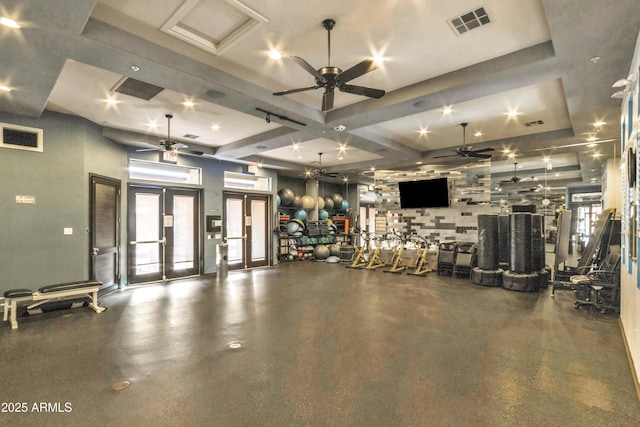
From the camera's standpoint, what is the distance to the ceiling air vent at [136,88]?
169 inches

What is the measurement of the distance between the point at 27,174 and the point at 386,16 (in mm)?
5915

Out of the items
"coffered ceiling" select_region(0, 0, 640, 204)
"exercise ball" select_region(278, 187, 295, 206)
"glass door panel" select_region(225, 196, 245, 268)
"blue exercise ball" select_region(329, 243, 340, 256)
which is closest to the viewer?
"coffered ceiling" select_region(0, 0, 640, 204)

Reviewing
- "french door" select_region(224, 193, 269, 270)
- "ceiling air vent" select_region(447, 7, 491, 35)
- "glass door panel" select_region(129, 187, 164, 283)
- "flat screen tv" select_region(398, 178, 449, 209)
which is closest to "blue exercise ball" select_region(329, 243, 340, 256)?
"french door" select_region(224, 193, 269, 270)

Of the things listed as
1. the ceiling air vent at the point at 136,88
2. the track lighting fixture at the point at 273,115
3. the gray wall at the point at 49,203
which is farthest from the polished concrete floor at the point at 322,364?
the ceiling air vent at the point at 136,88

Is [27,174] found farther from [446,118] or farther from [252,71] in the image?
[446,118]

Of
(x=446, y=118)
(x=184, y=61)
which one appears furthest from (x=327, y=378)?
(x=446, y=118)

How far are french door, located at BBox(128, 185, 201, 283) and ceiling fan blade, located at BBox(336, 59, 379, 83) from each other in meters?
6.13

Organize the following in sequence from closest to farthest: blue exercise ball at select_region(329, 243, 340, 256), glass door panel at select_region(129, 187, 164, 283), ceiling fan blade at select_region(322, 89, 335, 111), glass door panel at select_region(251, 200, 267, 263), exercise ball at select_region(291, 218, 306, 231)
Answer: ceiling fan blade at select_region(322, 89, 335, 111) → glass door panel at select_region(129, 187, 164, 283) → glass door panel at select_region(251, 200, 267, 263) → exercise ball at select_region(291, 218, 306, 231) → blue exercise ball at select_region(329, 243, 340, 256)

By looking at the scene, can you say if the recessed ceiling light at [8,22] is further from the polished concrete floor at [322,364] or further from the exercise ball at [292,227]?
the exercise ball at [292,227]

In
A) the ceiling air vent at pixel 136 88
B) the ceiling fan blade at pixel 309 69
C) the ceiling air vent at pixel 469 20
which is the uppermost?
the ceiling air vent at pixel 469 20

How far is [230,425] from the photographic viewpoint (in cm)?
227

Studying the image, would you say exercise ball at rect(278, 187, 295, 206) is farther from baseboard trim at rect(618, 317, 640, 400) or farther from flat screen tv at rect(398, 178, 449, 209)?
baseboard trim at rect(618, 317, 640, 400)

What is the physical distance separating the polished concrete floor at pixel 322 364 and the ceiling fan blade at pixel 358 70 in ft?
9.74

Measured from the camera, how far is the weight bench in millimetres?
4527
